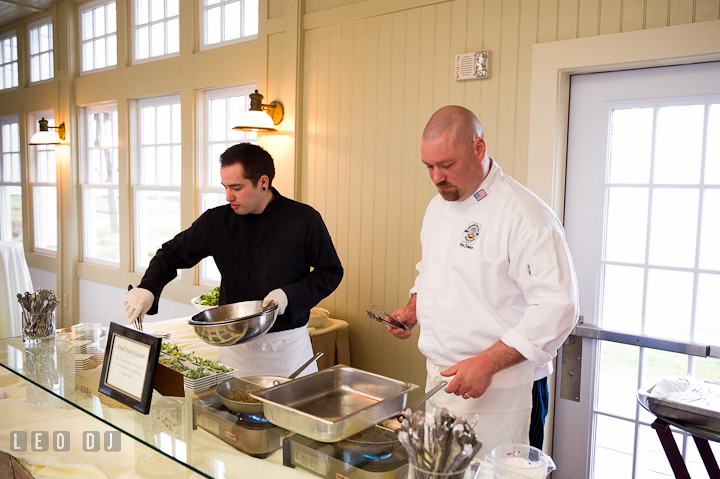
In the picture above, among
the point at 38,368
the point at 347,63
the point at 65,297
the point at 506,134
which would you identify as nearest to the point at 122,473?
the point at 38,368

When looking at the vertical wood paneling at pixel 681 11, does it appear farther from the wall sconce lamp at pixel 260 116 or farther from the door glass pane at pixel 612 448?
the wall sconce lamp at pixel 260 116

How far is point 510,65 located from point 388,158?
86cm

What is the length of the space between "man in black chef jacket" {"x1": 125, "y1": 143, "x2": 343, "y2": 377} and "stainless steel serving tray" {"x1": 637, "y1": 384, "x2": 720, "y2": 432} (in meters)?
1.26

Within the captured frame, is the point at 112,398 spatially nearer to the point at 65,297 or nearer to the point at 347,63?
the point at 347,63

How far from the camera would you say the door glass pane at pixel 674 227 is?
94.0 inches

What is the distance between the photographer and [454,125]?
5.72ft

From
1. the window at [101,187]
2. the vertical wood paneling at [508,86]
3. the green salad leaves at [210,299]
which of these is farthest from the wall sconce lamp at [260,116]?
the window at [101,187]

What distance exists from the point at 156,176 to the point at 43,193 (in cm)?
234

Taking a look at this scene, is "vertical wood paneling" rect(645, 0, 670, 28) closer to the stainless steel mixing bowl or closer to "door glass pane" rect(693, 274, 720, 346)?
"door glass pane" rect(693, 274, 720, 346)

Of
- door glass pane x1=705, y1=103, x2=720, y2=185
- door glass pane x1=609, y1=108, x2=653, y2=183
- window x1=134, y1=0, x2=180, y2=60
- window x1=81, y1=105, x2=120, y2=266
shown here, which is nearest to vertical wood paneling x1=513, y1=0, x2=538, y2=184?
door glass pane x1=609, y1=108, x2=653, y2=183

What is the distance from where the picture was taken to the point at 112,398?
154 centimetres

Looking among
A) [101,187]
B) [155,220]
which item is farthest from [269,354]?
[101,187]

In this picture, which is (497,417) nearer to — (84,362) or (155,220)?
(84,362)

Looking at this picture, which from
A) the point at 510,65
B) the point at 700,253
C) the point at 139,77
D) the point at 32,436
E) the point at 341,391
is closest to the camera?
the point at 341,391
